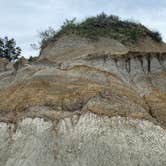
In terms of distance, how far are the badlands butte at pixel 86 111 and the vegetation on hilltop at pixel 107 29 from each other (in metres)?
4.39

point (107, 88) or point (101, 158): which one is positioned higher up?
point (107, 88)

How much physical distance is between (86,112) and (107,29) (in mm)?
12851

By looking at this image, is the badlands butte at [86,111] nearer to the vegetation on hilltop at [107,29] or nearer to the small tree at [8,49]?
the vegetation on hilltop at [107,29]

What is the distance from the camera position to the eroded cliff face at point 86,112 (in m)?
21.5

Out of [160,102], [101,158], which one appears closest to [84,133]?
[101,158]

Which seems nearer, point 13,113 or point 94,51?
point 13,113

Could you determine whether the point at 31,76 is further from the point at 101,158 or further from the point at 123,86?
the point at 101,158

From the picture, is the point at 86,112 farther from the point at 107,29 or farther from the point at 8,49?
the point at 8,49

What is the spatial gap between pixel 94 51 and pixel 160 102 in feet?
23.0

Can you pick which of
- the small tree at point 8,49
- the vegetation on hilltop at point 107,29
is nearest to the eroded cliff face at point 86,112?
the vegetation on hilltop at point 107,29

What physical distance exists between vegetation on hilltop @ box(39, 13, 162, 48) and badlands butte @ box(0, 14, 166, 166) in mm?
4390

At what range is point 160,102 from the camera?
84.5ft

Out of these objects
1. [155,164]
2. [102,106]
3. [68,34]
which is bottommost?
[155,164]

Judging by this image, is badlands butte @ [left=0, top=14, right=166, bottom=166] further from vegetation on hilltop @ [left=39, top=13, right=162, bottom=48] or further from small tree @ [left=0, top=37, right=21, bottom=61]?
small tree @ [left=0, top=37, right=21, bottom=61]
